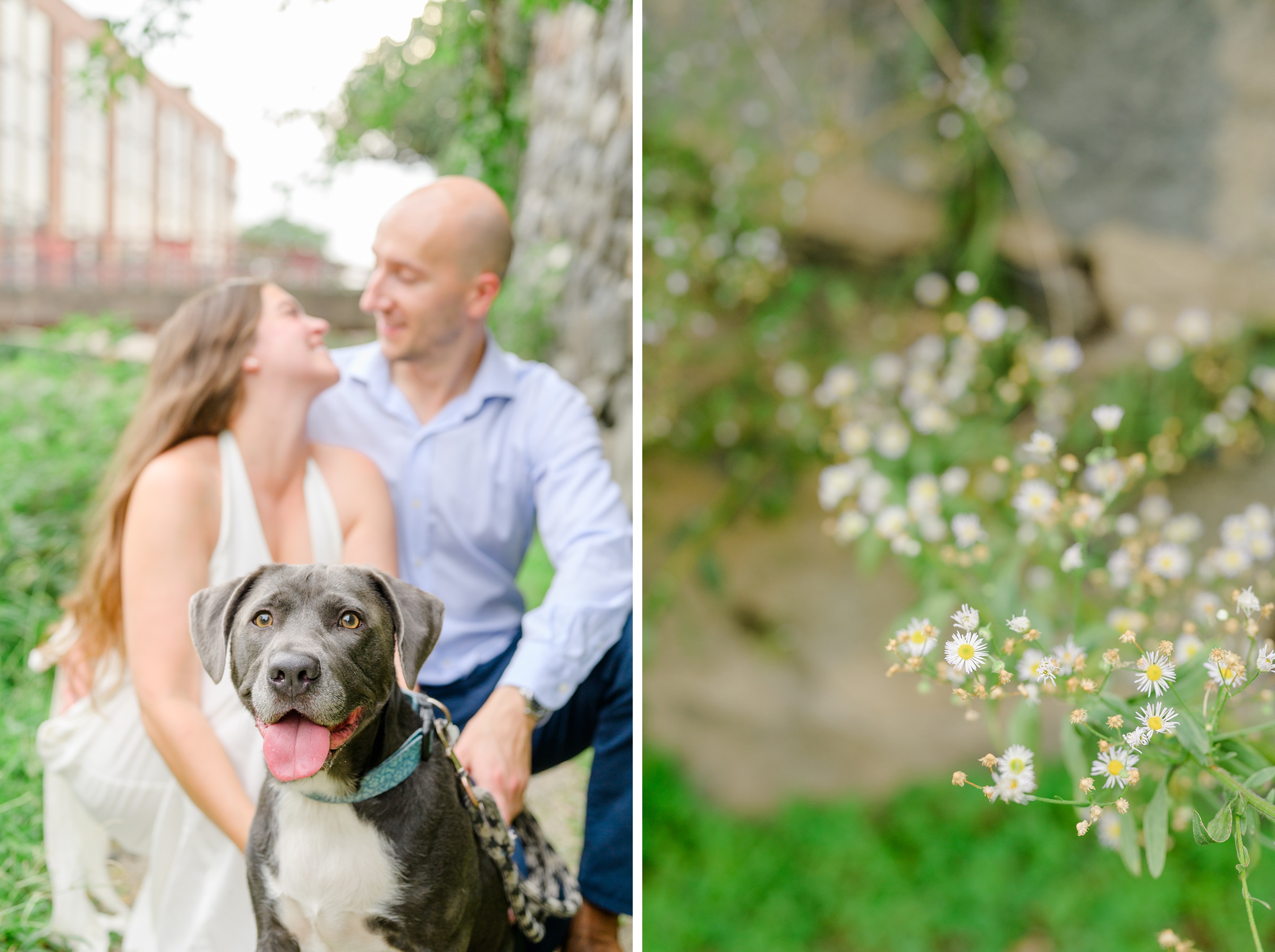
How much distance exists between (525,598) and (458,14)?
0.96 metres

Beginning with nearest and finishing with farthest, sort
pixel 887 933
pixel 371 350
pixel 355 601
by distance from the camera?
pixel 355 601
pixel 371 350
pixel 887 933

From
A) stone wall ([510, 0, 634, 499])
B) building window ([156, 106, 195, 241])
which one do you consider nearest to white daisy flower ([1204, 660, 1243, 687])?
stone wall ([510, 0, 634, 499])

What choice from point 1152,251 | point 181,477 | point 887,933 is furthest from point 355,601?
point 1152,251

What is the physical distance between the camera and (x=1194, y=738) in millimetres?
841

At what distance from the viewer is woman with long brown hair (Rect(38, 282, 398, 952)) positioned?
3.39 ft

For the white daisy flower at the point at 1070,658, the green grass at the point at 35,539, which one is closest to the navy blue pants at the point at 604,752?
the green grass at the point at 35,539

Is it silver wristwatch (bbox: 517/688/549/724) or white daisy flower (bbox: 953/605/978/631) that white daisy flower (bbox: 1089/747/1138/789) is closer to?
white daisy flower (bbox: 953/605/978/631)

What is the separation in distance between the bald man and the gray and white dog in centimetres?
21

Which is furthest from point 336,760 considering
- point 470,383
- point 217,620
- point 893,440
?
point 893,440

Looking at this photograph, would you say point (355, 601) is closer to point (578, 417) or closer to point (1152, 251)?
point (578, 417)

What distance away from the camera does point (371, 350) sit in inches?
47.1

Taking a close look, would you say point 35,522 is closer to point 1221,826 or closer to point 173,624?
point 173,624

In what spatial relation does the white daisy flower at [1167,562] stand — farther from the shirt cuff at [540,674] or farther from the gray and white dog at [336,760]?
the gray and white dog at [336,760]

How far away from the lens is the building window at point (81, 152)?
4.76 feet
